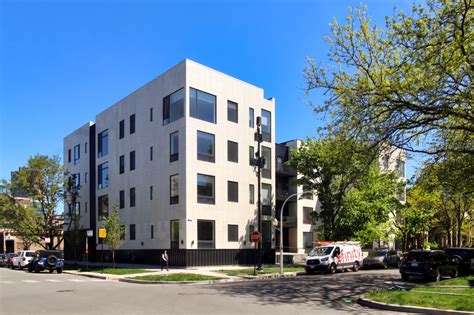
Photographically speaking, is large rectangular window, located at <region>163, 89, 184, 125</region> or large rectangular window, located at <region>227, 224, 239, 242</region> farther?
large rectangular window, located at <region>227, 224, 239, 242</region>

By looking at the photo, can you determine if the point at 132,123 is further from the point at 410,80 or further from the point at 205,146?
the point at 410,80

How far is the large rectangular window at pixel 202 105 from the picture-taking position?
35.7 meters

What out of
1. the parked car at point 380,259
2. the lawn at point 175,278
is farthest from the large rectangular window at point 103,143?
the parked car at point 380,259

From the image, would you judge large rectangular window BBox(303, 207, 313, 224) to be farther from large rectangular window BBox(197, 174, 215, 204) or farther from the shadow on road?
the shadow on road

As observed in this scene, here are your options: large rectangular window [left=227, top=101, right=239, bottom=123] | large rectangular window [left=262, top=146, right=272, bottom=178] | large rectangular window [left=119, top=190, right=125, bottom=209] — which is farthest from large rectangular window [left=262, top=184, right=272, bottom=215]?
large rectangular window [left=119, top=190, right=125, bottom=209]

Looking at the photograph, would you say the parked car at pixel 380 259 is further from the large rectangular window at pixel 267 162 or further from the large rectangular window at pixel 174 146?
the large rectangular window at pixel 174 146

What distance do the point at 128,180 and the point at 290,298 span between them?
29.9 meters

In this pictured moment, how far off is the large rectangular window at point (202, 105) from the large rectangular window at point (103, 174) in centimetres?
1613

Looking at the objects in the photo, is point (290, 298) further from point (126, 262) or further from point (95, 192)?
point (95, 192)

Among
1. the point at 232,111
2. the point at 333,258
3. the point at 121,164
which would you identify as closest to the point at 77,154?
the point at 121,164

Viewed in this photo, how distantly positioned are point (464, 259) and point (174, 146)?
21848mm

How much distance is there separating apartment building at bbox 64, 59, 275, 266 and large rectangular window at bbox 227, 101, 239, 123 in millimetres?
85

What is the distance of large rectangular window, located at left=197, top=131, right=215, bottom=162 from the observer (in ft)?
118

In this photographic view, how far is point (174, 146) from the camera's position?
36.5m
